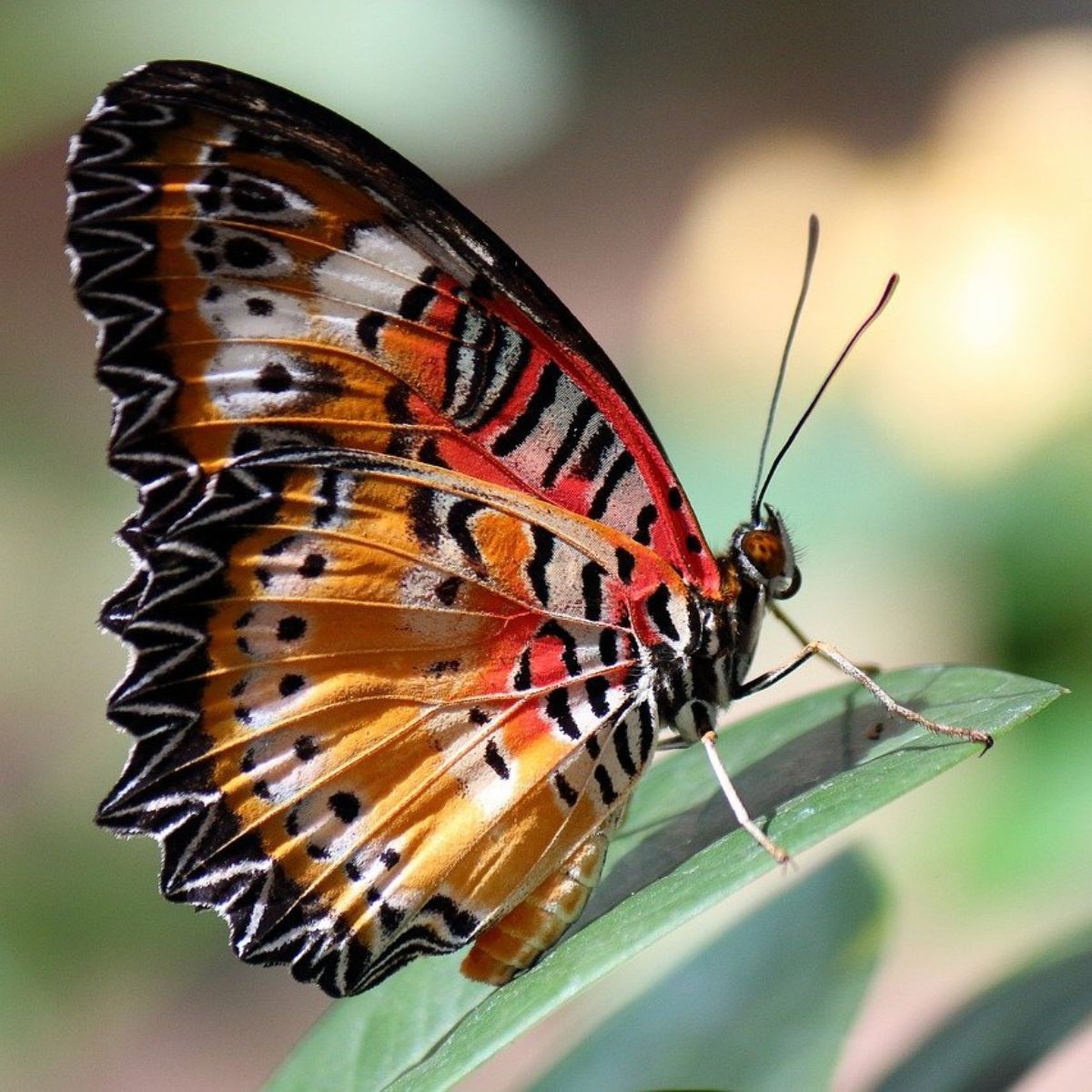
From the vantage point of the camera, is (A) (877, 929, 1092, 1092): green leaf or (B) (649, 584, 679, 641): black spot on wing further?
(B) (649, 584, 679, 641): black spot on wing

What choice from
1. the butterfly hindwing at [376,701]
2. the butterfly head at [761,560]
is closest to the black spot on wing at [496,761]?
the butterfly hindwing at [376,701]

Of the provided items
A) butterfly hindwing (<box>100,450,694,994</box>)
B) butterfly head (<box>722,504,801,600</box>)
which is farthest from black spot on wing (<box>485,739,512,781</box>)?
butterfly head (<box>722,504,801,600</box>)

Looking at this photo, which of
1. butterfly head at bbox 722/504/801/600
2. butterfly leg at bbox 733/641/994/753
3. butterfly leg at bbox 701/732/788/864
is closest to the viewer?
butterfly leg at bbox 701/732/788/864

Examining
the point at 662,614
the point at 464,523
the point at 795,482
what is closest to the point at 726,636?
the point at 662,614

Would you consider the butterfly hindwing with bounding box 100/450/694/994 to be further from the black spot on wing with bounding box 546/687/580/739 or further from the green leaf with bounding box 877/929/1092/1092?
the green leaf with bounding box 877/929/1092/1092

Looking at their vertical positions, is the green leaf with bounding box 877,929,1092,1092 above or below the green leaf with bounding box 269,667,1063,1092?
below

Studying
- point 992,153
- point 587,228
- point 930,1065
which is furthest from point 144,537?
point 587,228

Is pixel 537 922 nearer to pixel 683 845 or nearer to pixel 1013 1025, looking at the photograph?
pixel 683 845
